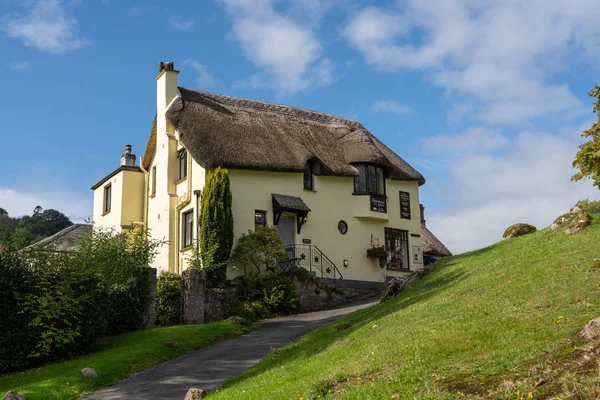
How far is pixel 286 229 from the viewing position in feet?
100

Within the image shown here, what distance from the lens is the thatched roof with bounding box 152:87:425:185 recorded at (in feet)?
95.3

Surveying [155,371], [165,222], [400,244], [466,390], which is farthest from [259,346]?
[400,244]

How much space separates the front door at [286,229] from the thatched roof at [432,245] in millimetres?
13408

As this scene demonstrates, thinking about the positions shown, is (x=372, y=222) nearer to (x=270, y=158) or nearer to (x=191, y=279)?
(x=270, y=158)

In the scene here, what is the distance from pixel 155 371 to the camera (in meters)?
17.6

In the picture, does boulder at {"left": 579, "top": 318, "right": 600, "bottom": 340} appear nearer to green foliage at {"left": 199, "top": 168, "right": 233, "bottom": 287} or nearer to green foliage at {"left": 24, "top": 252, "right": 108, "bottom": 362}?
green foliage at {"left": 24, "top": 252, "right": 108, "bottom": 362}

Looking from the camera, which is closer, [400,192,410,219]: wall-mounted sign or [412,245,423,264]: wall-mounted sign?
[412,245,423,264]: wall-mounted sign

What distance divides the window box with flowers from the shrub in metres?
16.2

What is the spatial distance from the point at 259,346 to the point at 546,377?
37.2 feet

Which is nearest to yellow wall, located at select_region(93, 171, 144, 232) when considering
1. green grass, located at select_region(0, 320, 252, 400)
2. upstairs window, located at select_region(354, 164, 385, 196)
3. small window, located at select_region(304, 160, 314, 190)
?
small window, located at select_region(304, 160, 314, 190)

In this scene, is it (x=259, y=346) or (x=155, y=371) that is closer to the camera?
(x=155, y=371)

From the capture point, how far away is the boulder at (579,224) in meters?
20.6

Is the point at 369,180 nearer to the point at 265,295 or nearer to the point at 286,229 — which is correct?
the point at 286,229

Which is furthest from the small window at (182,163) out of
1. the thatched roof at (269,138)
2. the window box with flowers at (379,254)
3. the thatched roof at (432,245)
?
the thatched roof at (432,245)
